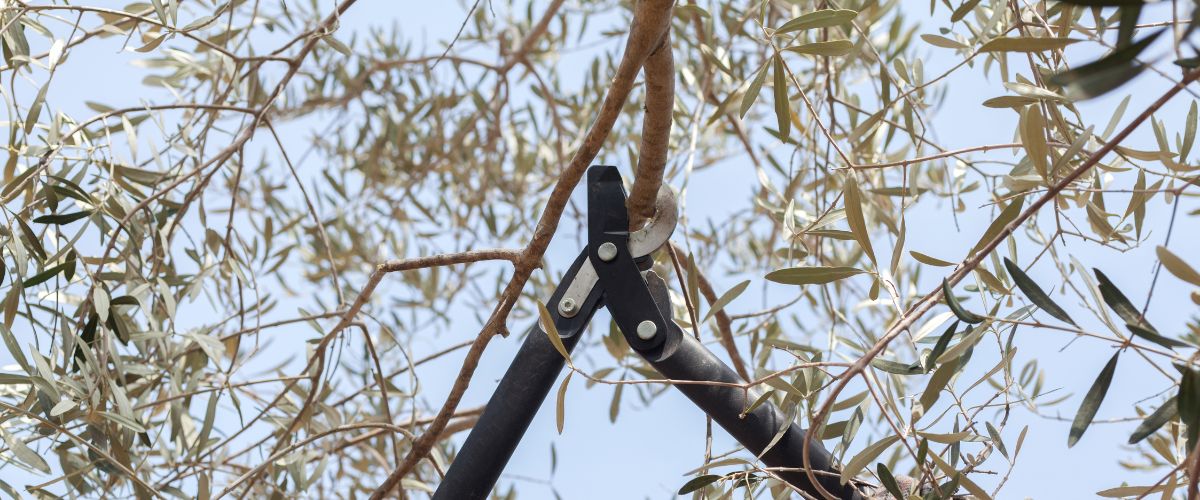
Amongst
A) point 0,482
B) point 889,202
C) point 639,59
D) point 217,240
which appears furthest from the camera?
point 889,202

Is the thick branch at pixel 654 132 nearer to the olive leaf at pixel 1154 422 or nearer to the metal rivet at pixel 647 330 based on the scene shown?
the metal rivet at pixel 647 330

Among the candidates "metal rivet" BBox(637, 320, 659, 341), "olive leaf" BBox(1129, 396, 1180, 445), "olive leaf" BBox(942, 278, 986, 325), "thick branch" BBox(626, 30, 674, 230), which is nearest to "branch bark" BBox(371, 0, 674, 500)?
"thick branch" BBox(626, 30, 674, 230)

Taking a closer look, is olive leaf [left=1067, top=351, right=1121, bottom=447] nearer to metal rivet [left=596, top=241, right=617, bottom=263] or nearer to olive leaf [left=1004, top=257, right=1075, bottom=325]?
olive leaf [left=1004, top=257, right=1075, bottom=325]

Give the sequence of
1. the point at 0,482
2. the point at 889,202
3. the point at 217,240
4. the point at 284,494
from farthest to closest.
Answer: the point at 889,202
the point at 217,240
the point at 284,494
the point at 0,482

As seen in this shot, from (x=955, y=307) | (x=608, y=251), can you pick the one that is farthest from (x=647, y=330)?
(x=955, y=307)

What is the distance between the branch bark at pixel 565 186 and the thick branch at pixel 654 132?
2cm

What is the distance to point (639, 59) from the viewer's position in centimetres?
72

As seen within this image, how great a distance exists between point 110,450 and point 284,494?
21cm

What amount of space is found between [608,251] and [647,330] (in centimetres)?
7

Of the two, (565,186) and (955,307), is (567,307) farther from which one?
(955,307)

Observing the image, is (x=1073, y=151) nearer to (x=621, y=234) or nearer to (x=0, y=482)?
(x=621, y=234)

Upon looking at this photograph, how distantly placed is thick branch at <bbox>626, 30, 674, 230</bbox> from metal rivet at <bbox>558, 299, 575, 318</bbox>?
8cm

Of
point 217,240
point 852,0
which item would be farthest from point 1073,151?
point 217,240

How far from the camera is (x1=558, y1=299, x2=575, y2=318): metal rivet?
0.81m
